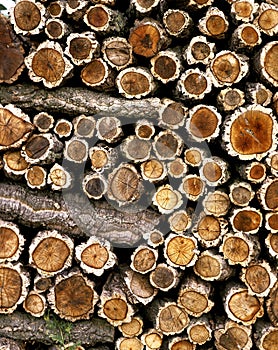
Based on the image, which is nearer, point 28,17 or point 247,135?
point 247,135

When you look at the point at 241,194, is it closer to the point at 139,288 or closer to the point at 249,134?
the point at 249,134

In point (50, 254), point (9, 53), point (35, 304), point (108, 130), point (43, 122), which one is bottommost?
point (35, 304)

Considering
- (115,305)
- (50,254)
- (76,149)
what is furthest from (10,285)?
(76,149)

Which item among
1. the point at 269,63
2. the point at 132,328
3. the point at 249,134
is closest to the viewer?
the point at 249,134

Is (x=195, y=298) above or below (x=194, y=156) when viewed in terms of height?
below

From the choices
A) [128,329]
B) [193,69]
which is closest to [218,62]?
[193,69]

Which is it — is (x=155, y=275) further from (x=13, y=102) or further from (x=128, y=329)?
(x=13, y=102)

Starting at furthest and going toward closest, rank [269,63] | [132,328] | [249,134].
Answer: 1. [132,328]
2. [269,63]
3. [249,134]

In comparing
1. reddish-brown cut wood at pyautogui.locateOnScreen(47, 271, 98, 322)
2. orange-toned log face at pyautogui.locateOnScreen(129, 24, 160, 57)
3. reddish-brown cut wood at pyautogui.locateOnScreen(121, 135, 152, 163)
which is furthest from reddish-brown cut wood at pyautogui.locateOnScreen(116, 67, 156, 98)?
reddish-brown cut wood at pyautogui.locateOnScreen(47, 271, 98, 322)

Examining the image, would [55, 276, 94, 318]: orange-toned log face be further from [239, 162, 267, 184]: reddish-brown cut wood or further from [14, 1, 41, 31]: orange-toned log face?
[14, 1, 41, 31]: orange-toned log face
